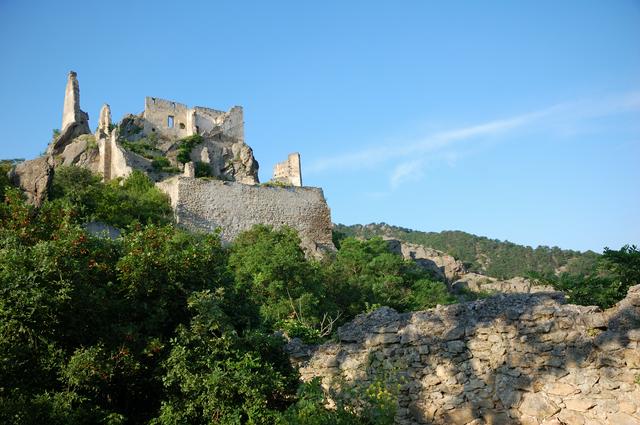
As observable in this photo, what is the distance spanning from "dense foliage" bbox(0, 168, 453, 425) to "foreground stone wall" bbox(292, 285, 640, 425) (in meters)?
0.57

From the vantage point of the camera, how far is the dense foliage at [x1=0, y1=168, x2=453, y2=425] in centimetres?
989

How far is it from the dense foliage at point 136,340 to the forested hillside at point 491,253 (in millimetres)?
43231

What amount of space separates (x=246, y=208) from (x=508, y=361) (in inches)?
979

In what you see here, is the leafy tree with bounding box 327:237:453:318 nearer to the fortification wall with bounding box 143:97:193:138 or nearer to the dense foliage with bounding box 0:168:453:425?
the dense foliage with bounding box 0:168:453:425

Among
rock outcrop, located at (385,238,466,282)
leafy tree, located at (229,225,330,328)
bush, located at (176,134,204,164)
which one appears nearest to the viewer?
leafy tree, located at (229,225,330,328)

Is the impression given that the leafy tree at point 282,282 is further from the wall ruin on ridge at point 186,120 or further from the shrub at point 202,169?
the wall ruin on ridge at point 186,120

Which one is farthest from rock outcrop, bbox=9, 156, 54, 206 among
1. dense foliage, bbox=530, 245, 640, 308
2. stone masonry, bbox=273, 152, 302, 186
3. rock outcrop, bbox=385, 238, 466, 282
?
stone masonry, bbox=273, 152, 302, 186

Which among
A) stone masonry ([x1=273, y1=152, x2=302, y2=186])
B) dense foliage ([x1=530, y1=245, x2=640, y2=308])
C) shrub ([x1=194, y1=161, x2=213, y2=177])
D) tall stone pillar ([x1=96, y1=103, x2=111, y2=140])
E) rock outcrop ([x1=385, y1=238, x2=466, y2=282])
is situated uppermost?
tall stone pillar ([x1=96, y1=103, x2=111, y2=140])

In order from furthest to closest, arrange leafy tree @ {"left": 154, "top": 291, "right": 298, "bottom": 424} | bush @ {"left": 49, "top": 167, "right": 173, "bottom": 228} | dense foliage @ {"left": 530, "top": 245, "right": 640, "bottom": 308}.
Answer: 1. bush @ {"left": 49, "top": 167, "right": 173, "bottom": 228}
2. dense foliage @ {"left": 530, "top": 245, "right": 640, "bottom": 308}
3. leafy tree @ {"left": 154, "top": 291, "right": 298, "bottom": 424}

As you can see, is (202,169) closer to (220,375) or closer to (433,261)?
(433,261)

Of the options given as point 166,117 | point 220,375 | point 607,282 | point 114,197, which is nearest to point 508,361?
point 220,375

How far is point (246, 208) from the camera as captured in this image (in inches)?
1345

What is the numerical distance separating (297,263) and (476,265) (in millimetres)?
43741

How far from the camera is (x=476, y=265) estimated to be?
62.9 m
